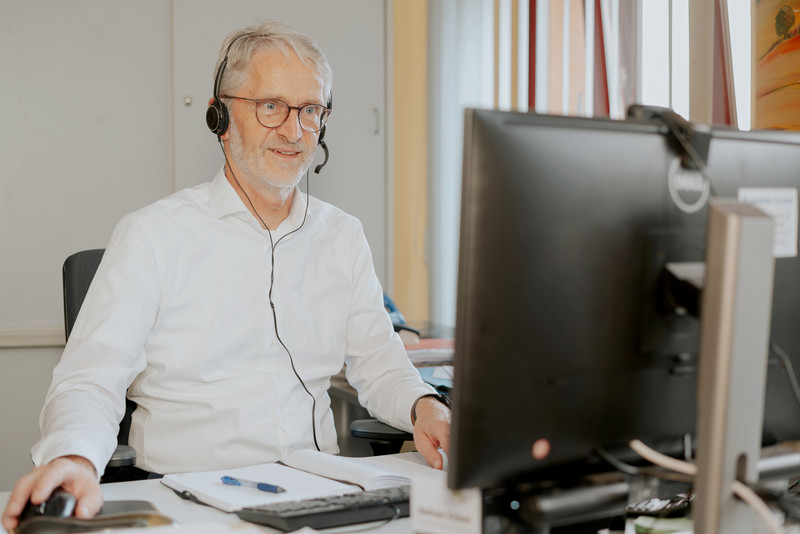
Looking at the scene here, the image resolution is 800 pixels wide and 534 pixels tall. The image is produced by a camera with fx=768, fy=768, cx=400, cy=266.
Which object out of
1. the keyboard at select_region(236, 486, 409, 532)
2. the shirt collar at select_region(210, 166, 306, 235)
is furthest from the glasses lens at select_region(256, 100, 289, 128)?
the keyboard at select_region(236, 486, 409, 532)

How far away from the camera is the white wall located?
8.64 ft

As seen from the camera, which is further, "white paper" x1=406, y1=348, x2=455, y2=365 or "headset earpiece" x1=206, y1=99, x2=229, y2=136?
"white paper" x1=406, y1=348, x2=455, y2=365

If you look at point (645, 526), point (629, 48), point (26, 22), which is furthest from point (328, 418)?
point (26, 22)

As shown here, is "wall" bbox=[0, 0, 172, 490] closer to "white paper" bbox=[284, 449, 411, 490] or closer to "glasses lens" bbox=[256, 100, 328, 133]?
"glasses lens" bbox=[256, 100, 328, 133]

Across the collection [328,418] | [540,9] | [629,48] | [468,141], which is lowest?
[328,418]

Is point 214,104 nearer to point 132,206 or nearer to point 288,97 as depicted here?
point 288,97

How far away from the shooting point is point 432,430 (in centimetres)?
130

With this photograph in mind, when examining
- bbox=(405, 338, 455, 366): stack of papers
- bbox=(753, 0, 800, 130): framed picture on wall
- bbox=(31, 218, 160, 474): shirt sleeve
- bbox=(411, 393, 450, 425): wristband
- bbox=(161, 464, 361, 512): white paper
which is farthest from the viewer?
bbox=(405, 338, 455, 366): stack of papers

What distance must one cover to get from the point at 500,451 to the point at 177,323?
3.15 feet

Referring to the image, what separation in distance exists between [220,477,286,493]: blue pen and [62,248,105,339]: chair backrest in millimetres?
596

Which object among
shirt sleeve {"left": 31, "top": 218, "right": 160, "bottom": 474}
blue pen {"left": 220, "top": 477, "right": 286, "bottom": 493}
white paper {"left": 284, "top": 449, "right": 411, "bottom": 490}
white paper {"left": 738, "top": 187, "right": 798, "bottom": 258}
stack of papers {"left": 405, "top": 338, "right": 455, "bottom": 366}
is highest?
white paper {"left": 738, "top": 187, "right": 798, "bottom": 258}

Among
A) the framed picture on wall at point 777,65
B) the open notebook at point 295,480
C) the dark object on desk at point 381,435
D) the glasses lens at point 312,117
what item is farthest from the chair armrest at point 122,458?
the framed picture on wall at point 777,65

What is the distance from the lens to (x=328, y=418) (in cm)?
163

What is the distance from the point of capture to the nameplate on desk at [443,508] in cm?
75
